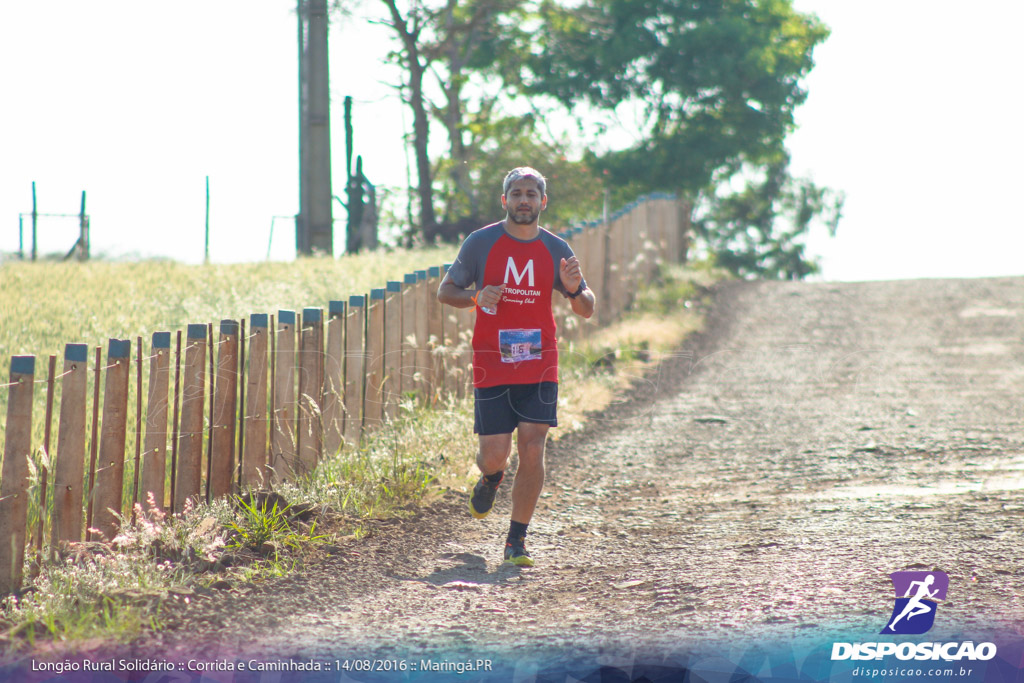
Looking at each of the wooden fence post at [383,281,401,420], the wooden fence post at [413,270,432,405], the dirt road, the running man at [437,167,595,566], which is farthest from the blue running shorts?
the wooden fence post at [413,270,432,405]

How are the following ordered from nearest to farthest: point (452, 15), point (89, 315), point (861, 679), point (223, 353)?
point (861, 679) < point (223, 353) < point (89, 315) < point (452, 15)

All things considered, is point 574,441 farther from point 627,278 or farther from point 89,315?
point 627,278

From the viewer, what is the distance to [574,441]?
9672mm

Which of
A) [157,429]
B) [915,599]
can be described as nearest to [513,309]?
[157,429]

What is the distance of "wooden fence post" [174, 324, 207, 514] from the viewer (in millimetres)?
6098

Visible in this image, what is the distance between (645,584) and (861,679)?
1513 millimetres

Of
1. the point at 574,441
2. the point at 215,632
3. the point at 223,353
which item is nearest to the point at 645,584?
the point at 215,632

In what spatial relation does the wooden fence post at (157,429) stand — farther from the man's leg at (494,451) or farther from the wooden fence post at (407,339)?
the wooden fence post at (407,339)

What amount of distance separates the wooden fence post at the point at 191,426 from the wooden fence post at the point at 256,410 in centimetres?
44

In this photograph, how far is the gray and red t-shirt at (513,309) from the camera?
5.71 meters

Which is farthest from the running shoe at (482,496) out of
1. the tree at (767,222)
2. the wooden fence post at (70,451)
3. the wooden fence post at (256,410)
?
the tree at (767,222)

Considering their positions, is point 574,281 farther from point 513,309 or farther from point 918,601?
point 918,601

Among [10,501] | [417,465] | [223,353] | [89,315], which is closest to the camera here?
[10,501]

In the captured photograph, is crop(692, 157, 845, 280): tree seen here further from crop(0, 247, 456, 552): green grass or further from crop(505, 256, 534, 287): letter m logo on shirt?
crop(505, 256, 534, 287): letter m logo on shirt
